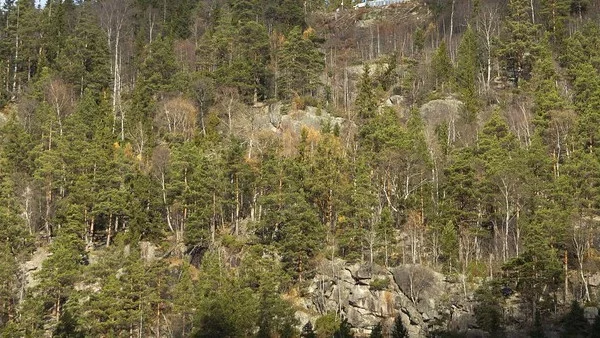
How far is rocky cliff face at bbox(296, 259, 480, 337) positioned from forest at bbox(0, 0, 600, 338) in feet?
0.68

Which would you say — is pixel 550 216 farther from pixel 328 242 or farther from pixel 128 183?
pixel 128 183

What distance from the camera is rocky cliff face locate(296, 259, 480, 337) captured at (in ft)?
130

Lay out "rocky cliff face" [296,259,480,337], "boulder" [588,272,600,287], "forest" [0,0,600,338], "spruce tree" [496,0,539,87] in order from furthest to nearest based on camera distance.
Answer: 1. "spruce tree" [496,0,539,87]
2. "rocky cliff face" [296,259,480,337]
3. "boulder" [588,272,600,287]
4. "forest" [0,0,600,338]

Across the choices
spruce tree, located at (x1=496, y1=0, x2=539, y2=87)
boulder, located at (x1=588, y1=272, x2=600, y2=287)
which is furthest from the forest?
spruce tree, located at (x1=496, y1=0, x2=539, y2=87)

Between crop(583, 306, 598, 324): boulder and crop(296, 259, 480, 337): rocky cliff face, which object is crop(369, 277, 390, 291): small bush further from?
crop(583, 306, 598, 324): boulder

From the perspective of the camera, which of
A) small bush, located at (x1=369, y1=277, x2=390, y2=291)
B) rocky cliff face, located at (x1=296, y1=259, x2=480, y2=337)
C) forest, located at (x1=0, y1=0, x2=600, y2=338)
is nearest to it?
forest, located at (x1=0, y1=0, x2=600, y2=338)

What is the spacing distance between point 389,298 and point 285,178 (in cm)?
1043

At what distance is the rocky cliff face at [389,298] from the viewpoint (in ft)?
130

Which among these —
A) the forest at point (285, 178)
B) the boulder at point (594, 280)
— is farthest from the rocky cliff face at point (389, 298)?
the boulder at point (594, 280)

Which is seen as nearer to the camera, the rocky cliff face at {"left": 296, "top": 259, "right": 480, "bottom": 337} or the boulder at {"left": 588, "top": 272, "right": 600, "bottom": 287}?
the boulder at {"left": 588, "top": 272, "right": 600, "bottom": 287}

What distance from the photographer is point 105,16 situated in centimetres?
7512

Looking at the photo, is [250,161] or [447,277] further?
[250,161]

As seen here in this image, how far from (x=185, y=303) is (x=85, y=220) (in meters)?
12.8

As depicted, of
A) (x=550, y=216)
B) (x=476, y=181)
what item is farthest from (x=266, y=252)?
(x=550, y=216)
